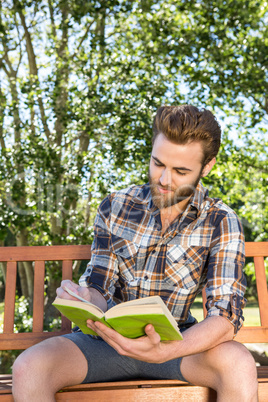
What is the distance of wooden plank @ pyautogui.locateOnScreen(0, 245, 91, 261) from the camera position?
102 inches

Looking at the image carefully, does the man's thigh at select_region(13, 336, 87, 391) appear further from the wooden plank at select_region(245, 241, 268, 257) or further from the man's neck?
the wooden plank at select_region(245, 241, 268, 257)

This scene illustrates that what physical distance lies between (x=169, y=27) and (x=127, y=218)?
13.8 feet

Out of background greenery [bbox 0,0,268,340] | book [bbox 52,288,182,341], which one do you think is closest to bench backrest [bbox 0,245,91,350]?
book [bbox 52,288,182,341]

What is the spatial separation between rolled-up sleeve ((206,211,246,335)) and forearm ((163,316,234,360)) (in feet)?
0.20

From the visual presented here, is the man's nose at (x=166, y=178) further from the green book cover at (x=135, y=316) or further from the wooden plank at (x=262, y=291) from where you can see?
the wooden plank at (x=262, y=291)

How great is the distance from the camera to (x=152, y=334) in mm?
1452

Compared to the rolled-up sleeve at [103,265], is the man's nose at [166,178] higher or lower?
higher

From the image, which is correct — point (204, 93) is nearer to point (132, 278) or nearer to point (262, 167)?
point (262, 167)

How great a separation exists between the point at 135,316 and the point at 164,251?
72 centimetres

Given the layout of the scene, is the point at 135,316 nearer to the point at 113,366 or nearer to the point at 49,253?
the point at 113,366

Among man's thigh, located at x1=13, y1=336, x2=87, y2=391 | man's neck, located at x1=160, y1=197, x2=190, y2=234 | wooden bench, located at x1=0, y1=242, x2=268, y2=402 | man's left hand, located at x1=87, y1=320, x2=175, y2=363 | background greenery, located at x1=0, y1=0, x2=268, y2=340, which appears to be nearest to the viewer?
man's left hand, located at x1=87, y1=320, x2=175, y2=363

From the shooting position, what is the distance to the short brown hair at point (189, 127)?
6.43 ft

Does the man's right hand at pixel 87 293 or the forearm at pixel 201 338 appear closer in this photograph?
the forearm at pixel 201 338

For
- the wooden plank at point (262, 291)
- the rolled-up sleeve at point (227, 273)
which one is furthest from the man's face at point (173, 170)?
the wooden plank at point (262, 291)
